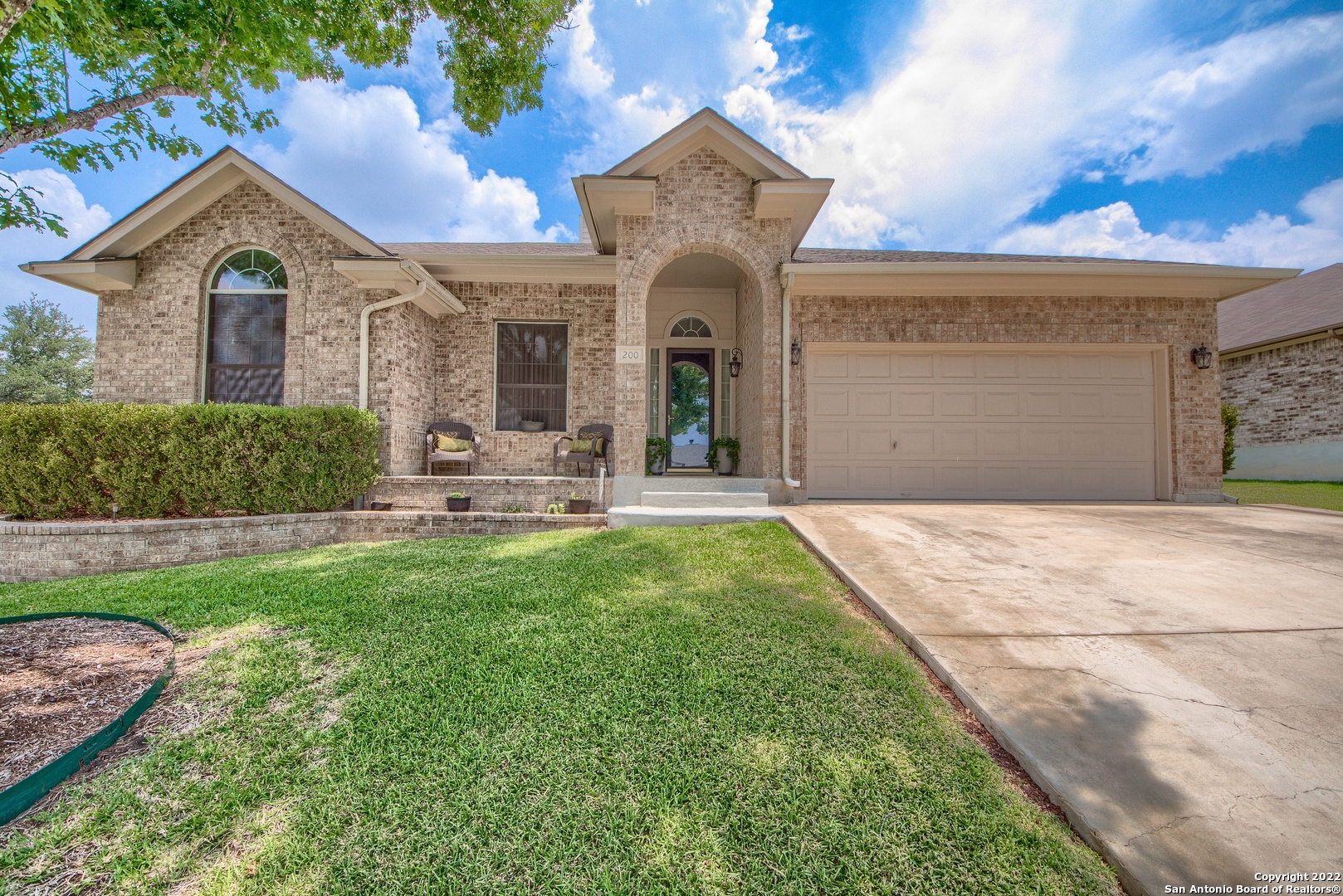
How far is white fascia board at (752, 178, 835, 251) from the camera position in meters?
6.74

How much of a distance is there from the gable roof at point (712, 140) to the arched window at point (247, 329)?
5724 mm

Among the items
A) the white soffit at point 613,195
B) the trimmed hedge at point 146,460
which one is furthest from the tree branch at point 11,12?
the white soffit at point 613,195

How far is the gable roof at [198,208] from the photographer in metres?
7.48

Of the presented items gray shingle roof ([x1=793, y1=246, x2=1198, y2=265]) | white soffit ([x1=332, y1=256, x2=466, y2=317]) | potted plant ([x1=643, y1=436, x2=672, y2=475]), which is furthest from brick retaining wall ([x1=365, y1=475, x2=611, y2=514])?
gray shingle roof ([x1=793, y1=246, x2=1198, y2=265])

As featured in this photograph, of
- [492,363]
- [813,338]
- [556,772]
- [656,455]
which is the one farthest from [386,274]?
[556,772]

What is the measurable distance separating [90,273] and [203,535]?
16.0 ft

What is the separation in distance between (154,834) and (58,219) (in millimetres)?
7004

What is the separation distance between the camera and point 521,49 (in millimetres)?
7180

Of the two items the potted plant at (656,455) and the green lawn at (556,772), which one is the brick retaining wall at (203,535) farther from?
the green lawn at (556,772)

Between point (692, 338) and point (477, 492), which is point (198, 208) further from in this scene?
point (692, 338)

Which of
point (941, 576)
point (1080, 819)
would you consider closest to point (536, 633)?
point (1080, 819)

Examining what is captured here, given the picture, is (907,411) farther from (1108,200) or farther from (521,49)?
(1108,200)

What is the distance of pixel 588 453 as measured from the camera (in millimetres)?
8461

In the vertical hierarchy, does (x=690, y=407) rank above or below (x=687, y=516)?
above
